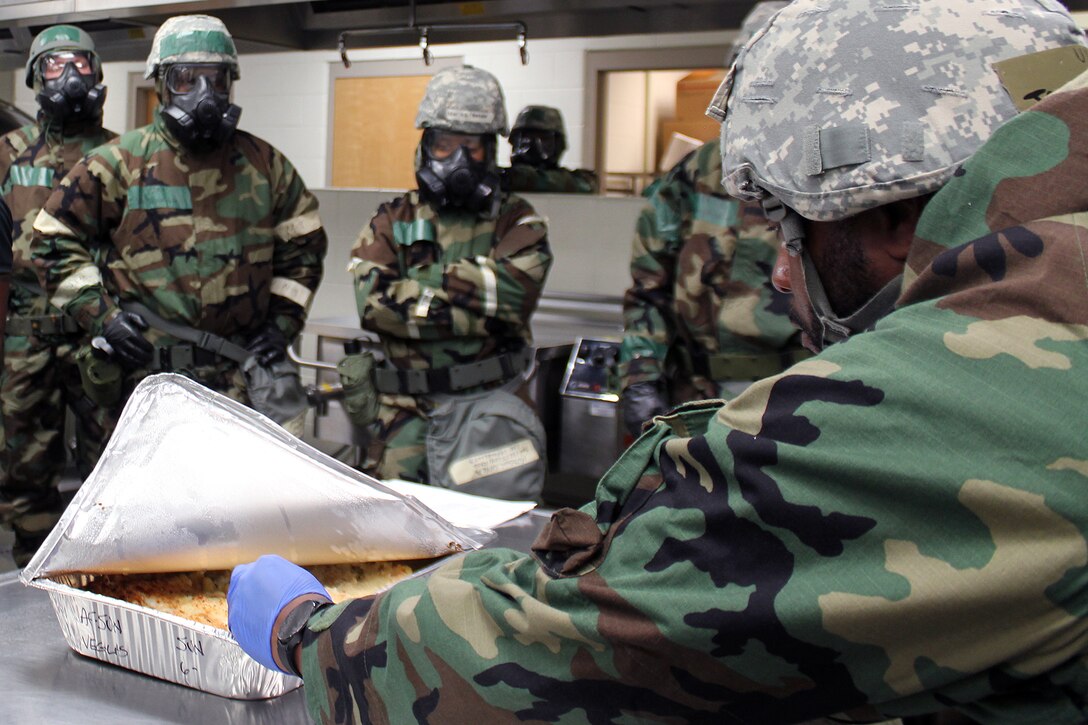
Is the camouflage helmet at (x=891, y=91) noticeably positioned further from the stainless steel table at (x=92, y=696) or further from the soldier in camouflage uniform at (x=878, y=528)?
the stainless steel table at (x=92, y=696)

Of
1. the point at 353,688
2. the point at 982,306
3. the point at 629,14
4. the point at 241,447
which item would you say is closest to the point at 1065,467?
the point at 982,306

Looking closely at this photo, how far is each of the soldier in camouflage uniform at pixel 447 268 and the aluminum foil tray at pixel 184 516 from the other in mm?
1580

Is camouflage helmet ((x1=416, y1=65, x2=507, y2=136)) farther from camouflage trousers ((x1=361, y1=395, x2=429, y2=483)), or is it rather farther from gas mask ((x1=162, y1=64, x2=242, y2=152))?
camouflage trousers ((x1=361, y1=395, x2=429, y2=483))

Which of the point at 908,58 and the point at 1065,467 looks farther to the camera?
the point at 908,58

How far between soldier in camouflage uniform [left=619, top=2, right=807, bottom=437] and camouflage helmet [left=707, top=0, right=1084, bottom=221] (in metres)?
1.53

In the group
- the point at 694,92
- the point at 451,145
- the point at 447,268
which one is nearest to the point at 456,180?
the point at 451,145

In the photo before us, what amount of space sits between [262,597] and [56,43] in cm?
339

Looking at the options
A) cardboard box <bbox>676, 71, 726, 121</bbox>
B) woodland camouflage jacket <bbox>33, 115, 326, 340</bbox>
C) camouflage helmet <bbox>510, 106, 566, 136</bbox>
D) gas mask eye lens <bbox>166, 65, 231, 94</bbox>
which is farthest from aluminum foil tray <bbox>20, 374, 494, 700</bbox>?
cardboard box <bbox>676, 71, 726, 121</bbox>

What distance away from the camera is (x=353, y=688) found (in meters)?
0.89

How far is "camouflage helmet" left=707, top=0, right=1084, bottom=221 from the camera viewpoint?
0.87m

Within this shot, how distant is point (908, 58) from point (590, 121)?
523 cm

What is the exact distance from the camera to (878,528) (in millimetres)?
657

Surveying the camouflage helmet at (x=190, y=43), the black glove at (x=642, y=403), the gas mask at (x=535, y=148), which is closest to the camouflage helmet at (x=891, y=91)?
the black glove at (x=642, y=403)

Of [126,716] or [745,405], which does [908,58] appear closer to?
[745,405]
